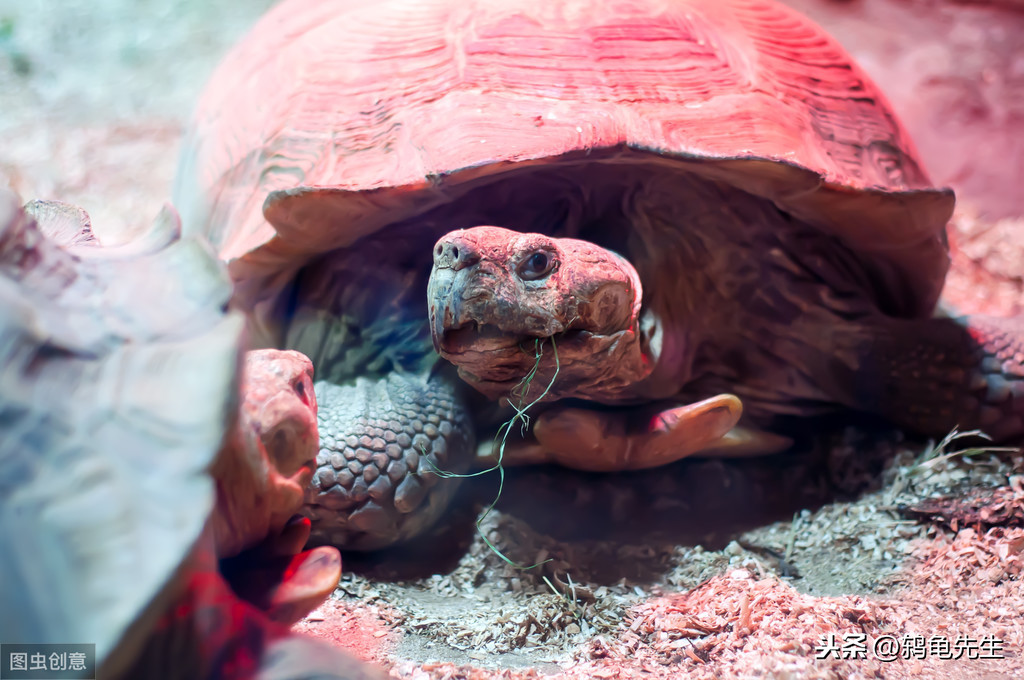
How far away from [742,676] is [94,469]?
3.65 feet

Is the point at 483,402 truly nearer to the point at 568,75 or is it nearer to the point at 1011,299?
the point at 568,75

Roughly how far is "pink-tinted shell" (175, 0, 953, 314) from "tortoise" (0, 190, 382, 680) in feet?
2.78

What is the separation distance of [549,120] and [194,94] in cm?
394

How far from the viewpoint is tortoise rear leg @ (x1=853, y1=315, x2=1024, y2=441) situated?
7.26 feet

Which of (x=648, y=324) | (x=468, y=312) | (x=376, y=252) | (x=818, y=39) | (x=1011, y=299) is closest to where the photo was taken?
(x=468, y=312)

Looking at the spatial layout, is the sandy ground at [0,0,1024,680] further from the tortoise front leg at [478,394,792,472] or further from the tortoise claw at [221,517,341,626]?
the tortoise claw at [221,517,341,626]

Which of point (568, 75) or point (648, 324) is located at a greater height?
point (568, 75)

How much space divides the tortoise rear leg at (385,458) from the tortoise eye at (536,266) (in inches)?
21.8

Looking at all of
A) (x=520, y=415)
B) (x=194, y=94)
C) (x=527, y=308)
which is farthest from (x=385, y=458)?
(x=194, y=94)

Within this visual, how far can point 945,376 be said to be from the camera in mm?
2221

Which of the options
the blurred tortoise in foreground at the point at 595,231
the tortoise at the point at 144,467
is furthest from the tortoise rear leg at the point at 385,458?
the tortoise at the point at 144,467

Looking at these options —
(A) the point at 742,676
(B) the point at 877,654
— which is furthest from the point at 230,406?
(B) the point at 877,654

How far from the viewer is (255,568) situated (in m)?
1.05

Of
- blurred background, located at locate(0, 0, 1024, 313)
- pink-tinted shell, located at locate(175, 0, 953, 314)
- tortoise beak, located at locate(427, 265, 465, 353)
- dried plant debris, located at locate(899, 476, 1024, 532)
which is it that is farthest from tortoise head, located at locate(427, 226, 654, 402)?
blurred background, located at locate(0, 0, 1024, 313)
